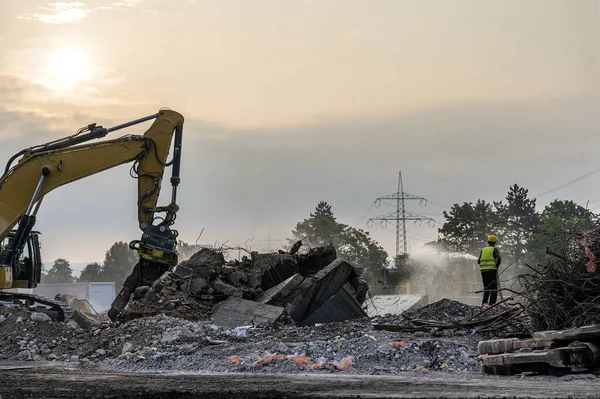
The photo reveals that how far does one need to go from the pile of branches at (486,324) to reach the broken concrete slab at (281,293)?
3.58 metres

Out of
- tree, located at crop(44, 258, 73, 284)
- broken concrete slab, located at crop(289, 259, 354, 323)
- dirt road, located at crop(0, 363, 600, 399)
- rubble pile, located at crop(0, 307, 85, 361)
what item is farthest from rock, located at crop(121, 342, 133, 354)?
tree, located at crop(44, 258, 73, 284)

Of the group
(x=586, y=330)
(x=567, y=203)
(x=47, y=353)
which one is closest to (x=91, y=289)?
(x=567, y=203)

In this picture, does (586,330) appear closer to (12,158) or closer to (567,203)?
(12,158)

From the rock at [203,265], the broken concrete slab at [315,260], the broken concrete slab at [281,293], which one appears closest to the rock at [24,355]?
the rock at [203,265]

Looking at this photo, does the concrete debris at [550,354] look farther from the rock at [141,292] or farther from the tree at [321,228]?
the tree at [321,228]

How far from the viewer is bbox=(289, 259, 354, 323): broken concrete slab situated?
18.4 m

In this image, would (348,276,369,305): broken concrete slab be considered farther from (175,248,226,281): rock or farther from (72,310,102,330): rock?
(72,310,102,330): rock

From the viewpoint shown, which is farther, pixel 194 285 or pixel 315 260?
pixel 315 260

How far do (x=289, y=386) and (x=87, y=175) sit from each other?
953 centimetres

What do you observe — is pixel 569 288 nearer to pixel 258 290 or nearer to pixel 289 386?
pixel 289 386

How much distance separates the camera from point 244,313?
1722 centimetres

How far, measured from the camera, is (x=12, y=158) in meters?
17.9

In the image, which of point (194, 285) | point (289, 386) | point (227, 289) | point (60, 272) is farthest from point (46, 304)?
point (60, 272)

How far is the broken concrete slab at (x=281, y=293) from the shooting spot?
18.2 meters
